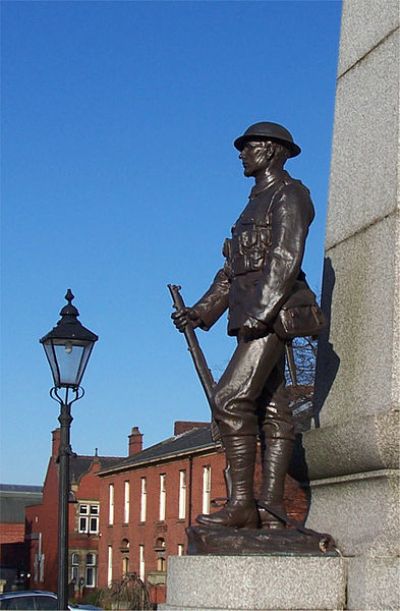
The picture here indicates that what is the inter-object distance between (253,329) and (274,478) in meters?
0.84

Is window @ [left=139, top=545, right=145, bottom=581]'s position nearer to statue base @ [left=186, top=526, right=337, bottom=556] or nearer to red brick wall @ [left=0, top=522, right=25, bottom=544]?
red brick wall @ [left=0, top=522, right=25, bottom=544]

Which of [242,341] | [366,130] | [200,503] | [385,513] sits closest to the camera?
[385,513]

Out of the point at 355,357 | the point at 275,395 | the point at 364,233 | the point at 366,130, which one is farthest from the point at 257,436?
the point at 366,130

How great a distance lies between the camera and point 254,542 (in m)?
6.66

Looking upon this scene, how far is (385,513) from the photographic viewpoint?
21.6ft

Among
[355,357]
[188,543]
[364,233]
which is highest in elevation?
[364,233]

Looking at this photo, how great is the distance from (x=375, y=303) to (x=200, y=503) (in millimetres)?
41759

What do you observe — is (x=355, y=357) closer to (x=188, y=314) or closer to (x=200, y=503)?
(x=188, y=314)

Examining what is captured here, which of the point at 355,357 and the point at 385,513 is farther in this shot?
the point at 355,357

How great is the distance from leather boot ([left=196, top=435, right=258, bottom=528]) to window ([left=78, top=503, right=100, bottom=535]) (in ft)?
222

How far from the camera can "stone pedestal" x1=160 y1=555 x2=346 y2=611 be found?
254 inches

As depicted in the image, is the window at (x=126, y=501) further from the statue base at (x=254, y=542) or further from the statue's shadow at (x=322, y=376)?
the statue base at (x=254, y=542)

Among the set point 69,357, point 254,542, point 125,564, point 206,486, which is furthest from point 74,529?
point 254,542

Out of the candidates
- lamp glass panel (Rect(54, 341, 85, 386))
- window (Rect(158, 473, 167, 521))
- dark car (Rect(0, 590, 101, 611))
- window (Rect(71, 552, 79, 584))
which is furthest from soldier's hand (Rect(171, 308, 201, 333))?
window (Rect(71, 552, 79, 584))
